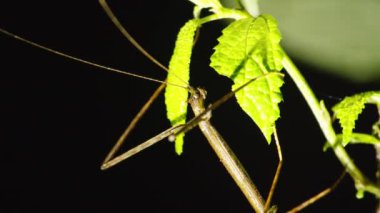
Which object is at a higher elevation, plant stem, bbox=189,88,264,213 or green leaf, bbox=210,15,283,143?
green leaf, bbox=210,15,283,143

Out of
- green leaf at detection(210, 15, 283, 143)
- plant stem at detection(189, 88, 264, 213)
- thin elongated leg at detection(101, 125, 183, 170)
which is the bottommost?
plant stem at detection(189, 88, 264, 213)

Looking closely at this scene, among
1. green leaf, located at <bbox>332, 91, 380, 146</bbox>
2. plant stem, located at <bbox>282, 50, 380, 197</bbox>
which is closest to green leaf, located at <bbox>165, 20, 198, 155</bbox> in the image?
plant stem, located at <bbox>282, 50, 380, 197</bbox>

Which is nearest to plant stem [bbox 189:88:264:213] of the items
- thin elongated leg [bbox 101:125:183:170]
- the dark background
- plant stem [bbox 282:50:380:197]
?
thin elongated leg [bbox 101:125:183:170]

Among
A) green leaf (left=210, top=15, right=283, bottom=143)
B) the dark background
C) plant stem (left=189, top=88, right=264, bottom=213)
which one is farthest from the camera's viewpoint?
the dark background

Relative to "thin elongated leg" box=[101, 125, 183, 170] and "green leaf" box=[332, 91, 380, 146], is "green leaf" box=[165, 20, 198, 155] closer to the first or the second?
"thin elongated leg" box=[101, 125, 183, 170]

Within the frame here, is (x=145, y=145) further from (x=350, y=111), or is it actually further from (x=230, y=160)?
(x=350, y=111)

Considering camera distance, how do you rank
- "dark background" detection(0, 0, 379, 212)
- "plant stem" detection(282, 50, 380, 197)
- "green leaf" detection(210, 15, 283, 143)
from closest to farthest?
"green leaf" detection(210, 15, 283, 143) < "plant stem" detection(282, 50, 380, 197) < "dark background" detection(0, 0, 379, 212)

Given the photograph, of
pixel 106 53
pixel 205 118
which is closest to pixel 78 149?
pixel 106 53

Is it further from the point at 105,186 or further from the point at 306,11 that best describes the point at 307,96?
the point at 105,186

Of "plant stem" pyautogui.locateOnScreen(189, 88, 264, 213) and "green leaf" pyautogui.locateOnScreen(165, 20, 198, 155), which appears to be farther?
"plant stem" pyautogui.locateOnScreen(189, 88, 264, 213)

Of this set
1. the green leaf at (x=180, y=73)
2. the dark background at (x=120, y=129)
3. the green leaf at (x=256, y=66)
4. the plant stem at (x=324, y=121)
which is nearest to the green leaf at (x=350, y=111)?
the plant stem at (x=324, y=121)
